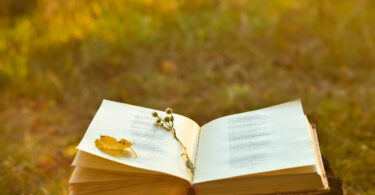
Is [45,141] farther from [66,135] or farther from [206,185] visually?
[206,185]

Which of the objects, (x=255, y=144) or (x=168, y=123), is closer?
(x=255, y=144)

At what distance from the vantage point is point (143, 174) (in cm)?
94

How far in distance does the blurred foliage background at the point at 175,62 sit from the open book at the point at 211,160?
3.00 feet

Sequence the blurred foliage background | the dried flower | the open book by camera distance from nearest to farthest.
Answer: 1. the open book
2. the dried flower
3. the blurred foliage background

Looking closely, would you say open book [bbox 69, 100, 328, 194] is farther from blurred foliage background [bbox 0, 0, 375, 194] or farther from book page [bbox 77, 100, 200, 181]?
blurred foliage background [bbox 0, 0, 375, 194]

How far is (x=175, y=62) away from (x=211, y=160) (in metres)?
1.86

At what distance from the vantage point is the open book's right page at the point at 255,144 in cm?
91

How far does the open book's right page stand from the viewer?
91cm

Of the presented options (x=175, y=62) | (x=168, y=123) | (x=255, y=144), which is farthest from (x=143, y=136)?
(x=175, y=62)

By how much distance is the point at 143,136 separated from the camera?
1069 mm

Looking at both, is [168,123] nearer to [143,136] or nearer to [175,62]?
[143,136]

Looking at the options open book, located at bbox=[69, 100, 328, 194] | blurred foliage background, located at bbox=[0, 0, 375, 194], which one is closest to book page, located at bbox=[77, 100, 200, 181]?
open book, located at bbox=[69, 100, 328, 194]

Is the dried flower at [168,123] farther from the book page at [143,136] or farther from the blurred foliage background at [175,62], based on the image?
the blurred foliage background at [175,62]

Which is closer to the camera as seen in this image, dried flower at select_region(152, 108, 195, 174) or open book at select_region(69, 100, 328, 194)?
open book at select_region(69, 100, 328, 194)
